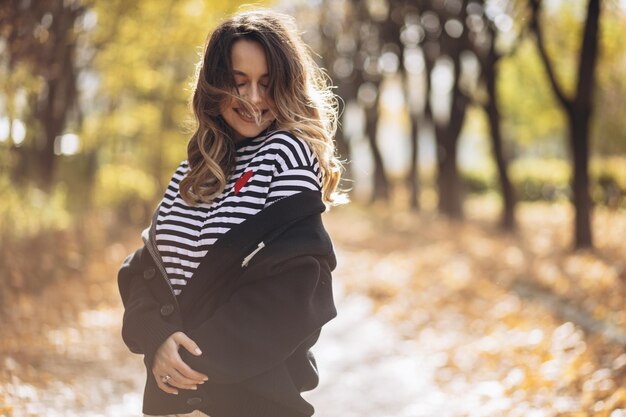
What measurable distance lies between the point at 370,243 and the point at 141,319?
618 inches

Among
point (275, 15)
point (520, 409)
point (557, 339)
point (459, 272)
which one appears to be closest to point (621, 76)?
point (459, 272)

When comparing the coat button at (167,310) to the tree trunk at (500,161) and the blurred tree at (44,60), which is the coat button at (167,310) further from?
the tree trunk at (500,161)

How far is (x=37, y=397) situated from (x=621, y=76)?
Answer: 98.7 ft

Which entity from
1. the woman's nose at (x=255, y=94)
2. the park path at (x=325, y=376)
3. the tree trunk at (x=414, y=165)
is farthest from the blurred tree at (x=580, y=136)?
the tree trunk at (x=414, y=165)

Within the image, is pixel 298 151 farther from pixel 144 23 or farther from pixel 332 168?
pixel 144 23

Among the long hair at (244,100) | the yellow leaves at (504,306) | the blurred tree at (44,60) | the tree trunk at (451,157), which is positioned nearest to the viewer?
the long hair at (244,100)

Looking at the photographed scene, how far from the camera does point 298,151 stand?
7.61 feet

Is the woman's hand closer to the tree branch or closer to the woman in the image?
the woman

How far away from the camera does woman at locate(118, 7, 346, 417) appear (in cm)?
217

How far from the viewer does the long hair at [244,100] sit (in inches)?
93.7

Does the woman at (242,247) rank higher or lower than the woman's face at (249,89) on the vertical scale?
lower

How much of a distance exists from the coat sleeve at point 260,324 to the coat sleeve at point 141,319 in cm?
12

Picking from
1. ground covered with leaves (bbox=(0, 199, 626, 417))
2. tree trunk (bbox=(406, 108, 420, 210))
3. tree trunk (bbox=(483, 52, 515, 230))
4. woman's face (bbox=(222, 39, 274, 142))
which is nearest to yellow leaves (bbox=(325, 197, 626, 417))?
ground covered with leaves (bbox=(0, 199, 626, 417))

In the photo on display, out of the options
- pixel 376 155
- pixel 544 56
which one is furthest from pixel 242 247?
pixel 376 155
